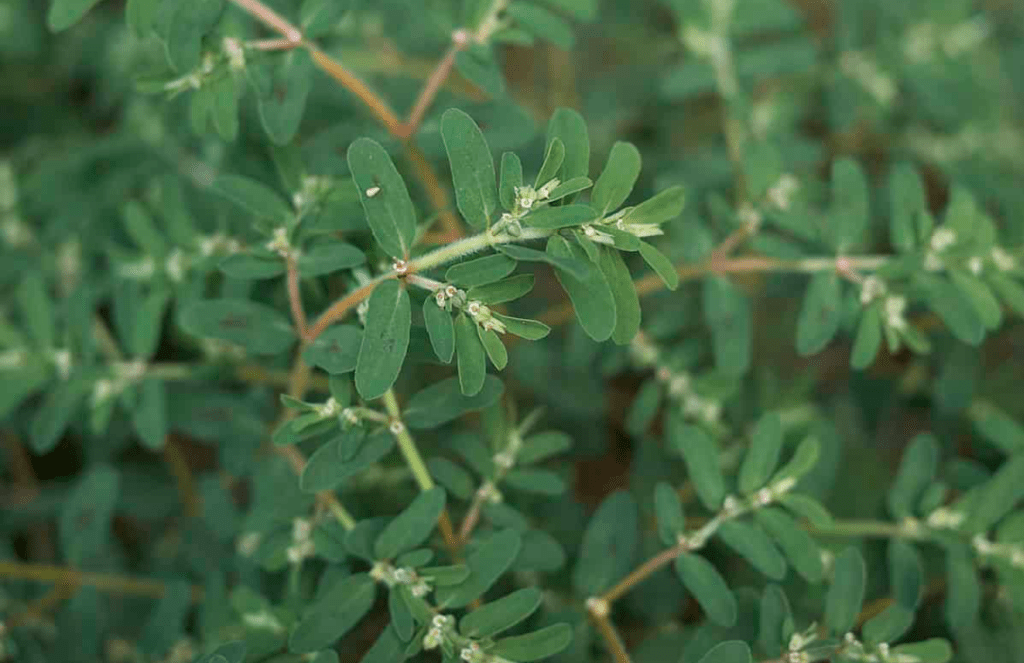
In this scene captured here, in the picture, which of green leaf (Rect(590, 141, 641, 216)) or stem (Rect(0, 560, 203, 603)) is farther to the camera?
stem (Rect(0, 560, 203, 603))

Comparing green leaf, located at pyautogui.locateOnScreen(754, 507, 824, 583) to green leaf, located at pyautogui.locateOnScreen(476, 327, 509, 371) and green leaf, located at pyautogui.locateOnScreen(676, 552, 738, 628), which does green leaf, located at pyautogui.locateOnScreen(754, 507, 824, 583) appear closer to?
green leaf, located at pyautogui.locateOnScreen(676, 552, 738, 628)

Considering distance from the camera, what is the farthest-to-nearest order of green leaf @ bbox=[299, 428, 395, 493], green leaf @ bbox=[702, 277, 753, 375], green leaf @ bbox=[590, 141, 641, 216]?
green leaf @ bbox=[702, 277, 753, 375], green leaf @ bbox=[299, 428, 395, 493], green leaf @ bbox=[590, 141, 641, 216]

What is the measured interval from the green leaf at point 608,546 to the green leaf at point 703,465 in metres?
0.23

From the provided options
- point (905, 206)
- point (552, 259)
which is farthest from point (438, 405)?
point (905, 206)

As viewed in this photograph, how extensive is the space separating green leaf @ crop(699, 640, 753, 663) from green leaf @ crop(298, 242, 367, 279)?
0.99 m

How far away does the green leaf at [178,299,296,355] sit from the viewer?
2217 mm

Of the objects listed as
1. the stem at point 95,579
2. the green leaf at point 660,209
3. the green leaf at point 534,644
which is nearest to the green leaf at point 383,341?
the green leaf at point 660,209

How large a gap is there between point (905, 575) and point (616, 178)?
3.92 ft

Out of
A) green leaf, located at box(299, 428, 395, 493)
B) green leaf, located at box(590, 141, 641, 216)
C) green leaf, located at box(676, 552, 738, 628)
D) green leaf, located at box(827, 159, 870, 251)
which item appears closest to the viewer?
green leaf, located at box(590, 141, 641, 216)

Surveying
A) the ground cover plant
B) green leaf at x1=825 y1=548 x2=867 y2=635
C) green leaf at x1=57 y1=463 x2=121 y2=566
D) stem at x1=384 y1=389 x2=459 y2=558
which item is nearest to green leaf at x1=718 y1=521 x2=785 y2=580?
the ground cover plant

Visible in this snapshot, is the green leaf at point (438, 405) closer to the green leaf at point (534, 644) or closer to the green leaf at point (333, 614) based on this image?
the green leaf at point (333, 614)

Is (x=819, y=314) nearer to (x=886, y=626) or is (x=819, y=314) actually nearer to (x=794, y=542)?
(x=794, y=542)

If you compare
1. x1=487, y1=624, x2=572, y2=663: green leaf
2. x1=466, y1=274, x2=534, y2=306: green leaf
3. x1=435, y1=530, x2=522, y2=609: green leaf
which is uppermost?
x1=466, y1=274, x2=534, y2=306: green leaf

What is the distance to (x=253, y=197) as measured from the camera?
2195 millimetres
